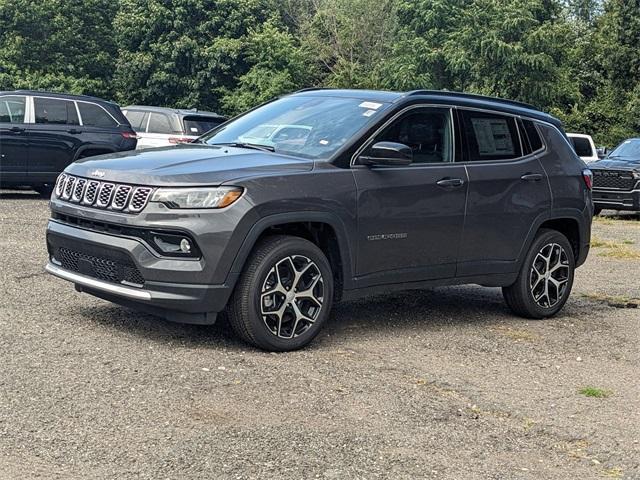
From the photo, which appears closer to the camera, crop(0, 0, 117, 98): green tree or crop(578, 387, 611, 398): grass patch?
crop(578, 387, 611, 398): grass patch

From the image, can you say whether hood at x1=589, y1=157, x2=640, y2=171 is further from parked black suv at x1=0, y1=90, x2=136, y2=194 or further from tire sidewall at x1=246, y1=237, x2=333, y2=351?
tire sidewall at x1=246, y1=237, x2=333, y2=351

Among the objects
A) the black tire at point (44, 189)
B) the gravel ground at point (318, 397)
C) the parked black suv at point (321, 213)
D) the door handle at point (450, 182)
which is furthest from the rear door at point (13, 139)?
the door handle at point (450, 182)

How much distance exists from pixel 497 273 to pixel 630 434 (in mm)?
2765

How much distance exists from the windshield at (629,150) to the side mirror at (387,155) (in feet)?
53.5

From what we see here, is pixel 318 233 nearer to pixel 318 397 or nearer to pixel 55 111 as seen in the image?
pixel 318 397

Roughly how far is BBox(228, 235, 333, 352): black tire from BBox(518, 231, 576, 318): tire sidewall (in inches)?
90.4

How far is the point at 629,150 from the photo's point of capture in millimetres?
22297

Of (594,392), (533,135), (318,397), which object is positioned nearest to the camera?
(318,397)

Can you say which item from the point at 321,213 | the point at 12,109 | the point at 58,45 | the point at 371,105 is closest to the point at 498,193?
the point at 371,105

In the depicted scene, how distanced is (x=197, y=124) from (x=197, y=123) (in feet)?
0.09

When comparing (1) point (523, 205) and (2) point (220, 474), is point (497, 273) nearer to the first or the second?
(1) point (523, 205)

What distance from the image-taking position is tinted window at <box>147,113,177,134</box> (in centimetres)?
1966

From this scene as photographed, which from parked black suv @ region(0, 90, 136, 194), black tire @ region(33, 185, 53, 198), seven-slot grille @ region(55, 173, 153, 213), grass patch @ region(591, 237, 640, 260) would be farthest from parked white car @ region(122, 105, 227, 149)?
seven-slot grille @ region(55, 173, 153, 213)

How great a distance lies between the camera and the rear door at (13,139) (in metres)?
16.4
